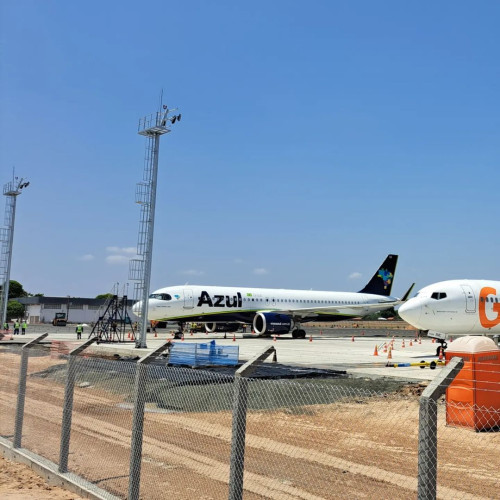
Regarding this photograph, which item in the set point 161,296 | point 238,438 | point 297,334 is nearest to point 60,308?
point 161,296

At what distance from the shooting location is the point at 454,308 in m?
21.5

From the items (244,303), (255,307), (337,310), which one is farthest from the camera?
(337,310)

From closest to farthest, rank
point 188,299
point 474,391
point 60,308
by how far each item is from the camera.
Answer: point 474,391 < point 188,299 < point 60,308

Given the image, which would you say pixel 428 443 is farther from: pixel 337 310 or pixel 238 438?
pixel 337 310

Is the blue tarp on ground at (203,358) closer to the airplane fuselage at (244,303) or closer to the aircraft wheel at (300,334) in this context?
the airplane fuselage at (244,303)

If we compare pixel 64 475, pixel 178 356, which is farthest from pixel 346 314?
pixel 64 475

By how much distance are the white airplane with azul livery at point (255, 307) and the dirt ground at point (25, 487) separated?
81.3 ft

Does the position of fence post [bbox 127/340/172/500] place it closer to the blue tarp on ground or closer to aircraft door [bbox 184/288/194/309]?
the blue tarp on ground

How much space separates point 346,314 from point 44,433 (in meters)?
38.3

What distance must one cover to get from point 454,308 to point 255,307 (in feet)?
67.7

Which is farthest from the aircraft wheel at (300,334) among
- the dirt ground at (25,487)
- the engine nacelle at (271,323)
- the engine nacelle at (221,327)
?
the dirt ground at (25,487)

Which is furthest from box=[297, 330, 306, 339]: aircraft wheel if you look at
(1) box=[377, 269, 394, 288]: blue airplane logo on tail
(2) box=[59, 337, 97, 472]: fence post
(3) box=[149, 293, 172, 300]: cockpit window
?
(2) box=[59, 337, 97, 472]: fence post

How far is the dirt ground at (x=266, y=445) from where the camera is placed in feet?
20.8

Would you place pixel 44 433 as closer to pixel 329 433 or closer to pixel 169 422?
pixel 169 422
